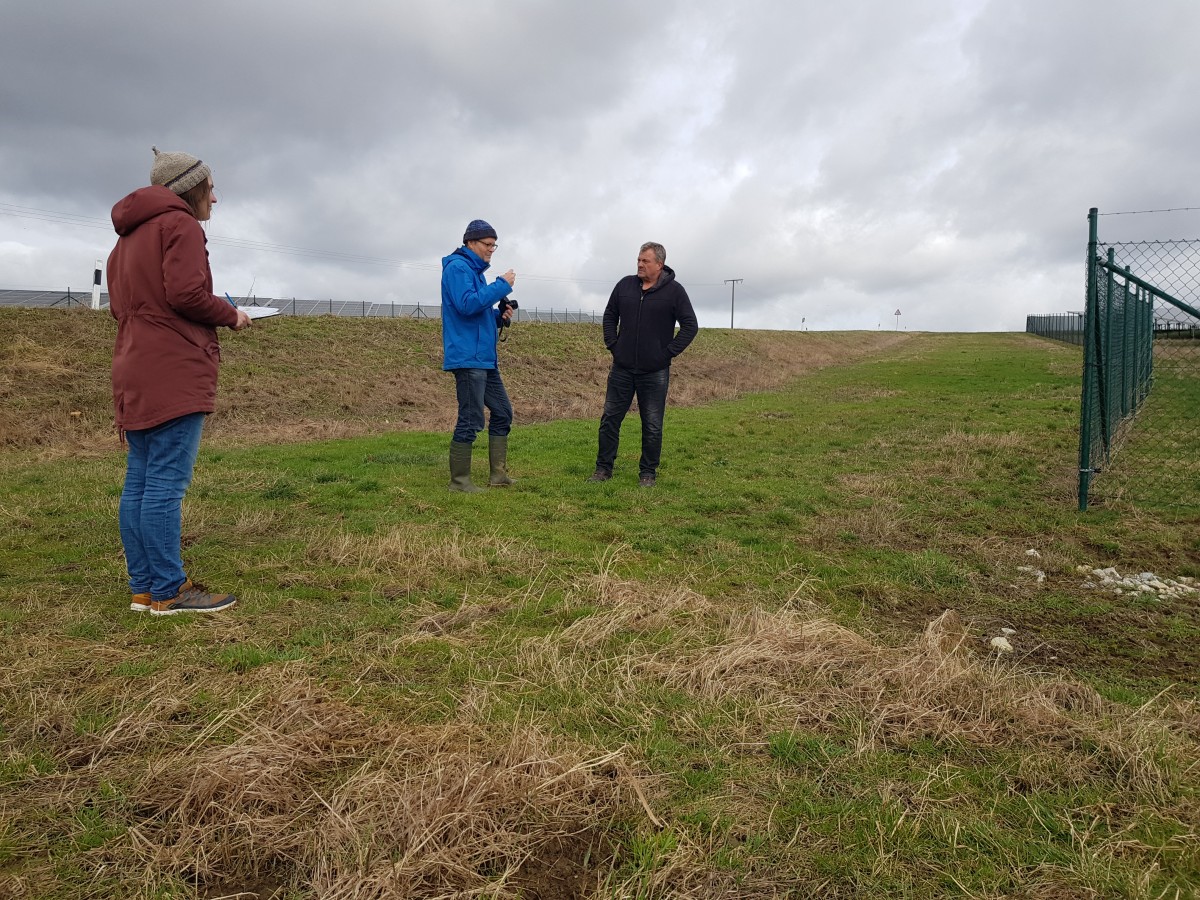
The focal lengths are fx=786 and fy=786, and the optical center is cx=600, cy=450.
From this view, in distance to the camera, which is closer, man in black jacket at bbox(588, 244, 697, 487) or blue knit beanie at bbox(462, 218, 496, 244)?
blue knit beanie at bbox(462, 218, 496, 244)

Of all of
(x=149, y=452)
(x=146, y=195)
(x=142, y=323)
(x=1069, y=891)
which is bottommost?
(x=1069, y=891)

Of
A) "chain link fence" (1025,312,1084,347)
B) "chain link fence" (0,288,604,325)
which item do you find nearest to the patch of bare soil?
"chain link fence" (0,288,604,325)

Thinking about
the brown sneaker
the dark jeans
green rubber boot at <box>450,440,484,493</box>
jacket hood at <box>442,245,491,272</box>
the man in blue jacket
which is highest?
jacket hood at <box>442,245,491,272</box>

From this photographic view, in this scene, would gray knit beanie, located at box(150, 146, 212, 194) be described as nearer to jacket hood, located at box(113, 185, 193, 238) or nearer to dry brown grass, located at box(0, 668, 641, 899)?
jacket hood, located at box(113, 185, 193, 238)

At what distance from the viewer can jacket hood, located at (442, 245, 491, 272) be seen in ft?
23.0

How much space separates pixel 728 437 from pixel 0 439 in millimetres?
11109

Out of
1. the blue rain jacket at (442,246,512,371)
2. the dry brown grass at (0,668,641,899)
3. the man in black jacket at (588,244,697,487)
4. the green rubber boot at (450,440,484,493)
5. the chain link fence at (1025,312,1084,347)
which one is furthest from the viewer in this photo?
the chain link fence at (1025,312,1084,347)

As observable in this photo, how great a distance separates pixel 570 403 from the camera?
65.0 feet

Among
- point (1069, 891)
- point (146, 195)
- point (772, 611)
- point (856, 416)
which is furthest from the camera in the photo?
point (856, 416)

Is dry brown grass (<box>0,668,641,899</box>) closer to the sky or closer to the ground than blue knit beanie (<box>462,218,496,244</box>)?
closer to the ground

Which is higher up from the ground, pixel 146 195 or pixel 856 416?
pixel 146 195

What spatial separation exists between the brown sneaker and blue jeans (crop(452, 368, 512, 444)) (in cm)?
317

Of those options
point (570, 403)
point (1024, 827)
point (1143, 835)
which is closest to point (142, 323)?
point (1024, 827)

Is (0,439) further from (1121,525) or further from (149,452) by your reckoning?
(1121,525)
